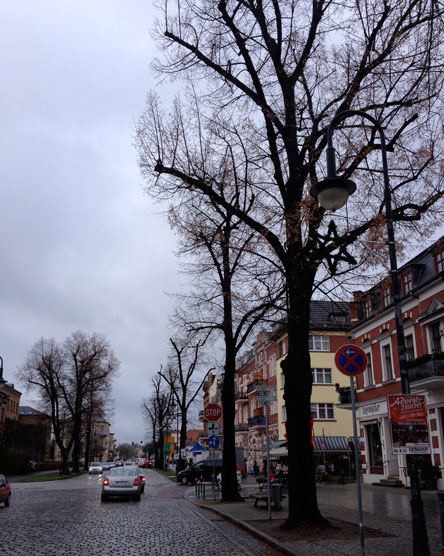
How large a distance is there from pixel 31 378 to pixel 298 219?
5198 centimetres

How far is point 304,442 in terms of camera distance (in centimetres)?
1252

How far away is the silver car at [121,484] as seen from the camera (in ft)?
78.7

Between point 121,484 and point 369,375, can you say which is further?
point 369,375

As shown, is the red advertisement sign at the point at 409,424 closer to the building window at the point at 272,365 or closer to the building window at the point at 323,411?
the building window at the point at 323,411

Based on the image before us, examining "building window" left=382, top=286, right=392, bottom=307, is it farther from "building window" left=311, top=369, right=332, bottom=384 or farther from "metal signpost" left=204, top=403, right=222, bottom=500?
"building window" left=311, top=369, right=332, bottom=384

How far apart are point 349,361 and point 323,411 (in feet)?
130

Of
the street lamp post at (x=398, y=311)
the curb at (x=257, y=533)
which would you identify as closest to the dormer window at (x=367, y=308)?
the curb at (x=257, y=533)

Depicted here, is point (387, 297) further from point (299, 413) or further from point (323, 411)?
point (323, 411)

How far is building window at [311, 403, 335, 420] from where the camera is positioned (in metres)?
47.0


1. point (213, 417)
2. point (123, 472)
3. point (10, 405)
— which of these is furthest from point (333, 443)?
point (10, 405)

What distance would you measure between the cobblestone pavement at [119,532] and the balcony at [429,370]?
34.9ft

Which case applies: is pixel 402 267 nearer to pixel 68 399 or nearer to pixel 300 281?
pixel 300 281

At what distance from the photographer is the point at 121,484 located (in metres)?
24.2

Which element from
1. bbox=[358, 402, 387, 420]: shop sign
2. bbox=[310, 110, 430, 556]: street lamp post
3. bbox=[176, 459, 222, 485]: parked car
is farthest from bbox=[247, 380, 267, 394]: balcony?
bbox=[310, 110, 430, 556]: street lamp post
